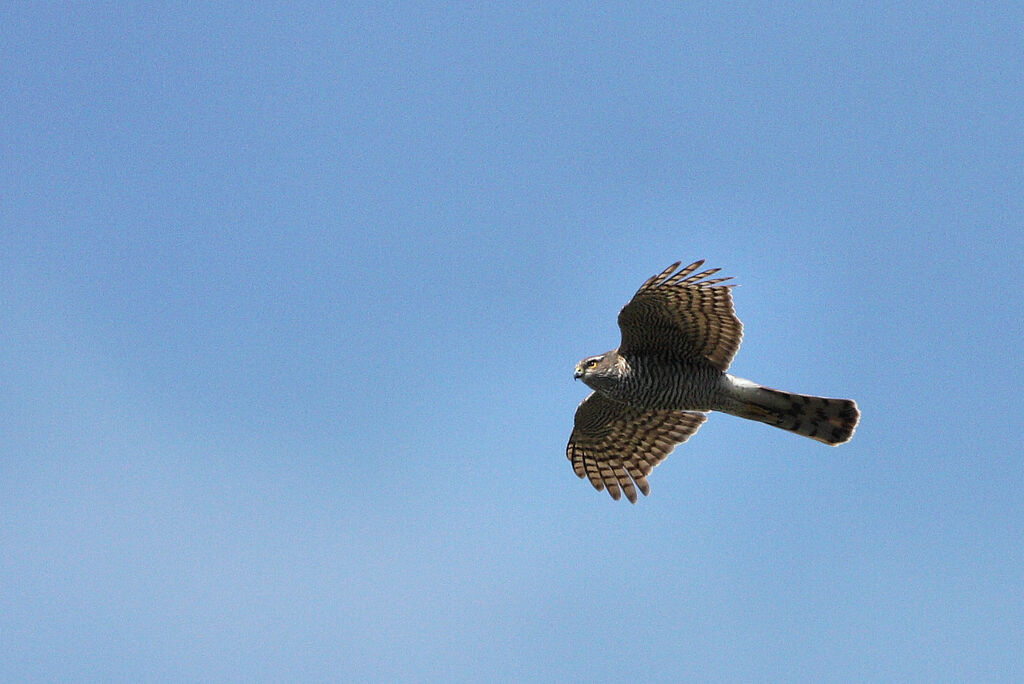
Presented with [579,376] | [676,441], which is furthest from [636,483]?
[579,376]

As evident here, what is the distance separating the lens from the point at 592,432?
15258mm

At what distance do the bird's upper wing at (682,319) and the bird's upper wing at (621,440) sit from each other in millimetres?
1587

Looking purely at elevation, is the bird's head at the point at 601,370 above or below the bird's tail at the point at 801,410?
above

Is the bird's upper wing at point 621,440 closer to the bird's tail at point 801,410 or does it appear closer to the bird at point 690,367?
the bird at point 690,367

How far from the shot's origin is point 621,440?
15180mm

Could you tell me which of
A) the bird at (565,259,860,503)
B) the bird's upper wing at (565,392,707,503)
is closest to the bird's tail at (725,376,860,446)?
the bird at (565,259,860,503)

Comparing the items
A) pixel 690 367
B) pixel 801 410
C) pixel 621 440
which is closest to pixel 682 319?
pixel 690 367

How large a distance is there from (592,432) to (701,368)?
2600 mm

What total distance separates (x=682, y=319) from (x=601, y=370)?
4.18 feet

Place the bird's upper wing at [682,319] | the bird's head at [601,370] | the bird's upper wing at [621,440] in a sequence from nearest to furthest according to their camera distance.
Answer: the bird's upper wing at [682,319]
the bird's head at [601,370]
the bird's upper wing at [621,440]

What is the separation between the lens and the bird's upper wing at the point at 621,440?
14750 millimetres

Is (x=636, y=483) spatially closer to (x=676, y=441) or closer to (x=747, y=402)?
(x=676, y=441)

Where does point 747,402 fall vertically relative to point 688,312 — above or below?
below

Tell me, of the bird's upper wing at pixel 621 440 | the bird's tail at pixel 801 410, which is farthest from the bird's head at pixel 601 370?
the bird's tail at pixel 801 410
